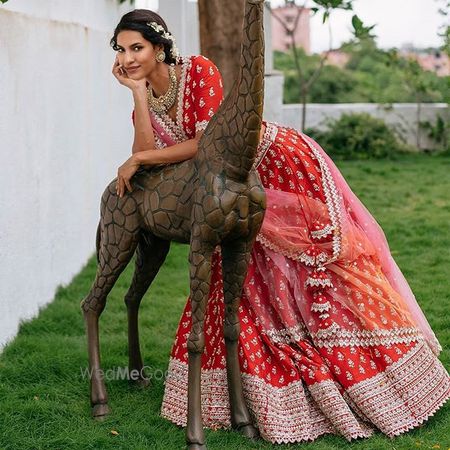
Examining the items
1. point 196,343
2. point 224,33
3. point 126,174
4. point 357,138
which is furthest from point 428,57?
point 196,343

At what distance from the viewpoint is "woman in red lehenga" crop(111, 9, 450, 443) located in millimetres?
4180

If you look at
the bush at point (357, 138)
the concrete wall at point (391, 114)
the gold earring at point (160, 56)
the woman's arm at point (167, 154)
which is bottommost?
the bush at point (357, 138)

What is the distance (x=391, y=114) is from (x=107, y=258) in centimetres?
1013

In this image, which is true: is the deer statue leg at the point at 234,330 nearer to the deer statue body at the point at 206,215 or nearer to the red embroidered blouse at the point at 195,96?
the deer statue body at the point at 206,215

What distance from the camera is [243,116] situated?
3.61 meters

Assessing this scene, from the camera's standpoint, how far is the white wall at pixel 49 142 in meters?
5.37

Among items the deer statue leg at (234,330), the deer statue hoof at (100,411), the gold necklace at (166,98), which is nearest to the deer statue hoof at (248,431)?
the deer statue leg at (234,330)

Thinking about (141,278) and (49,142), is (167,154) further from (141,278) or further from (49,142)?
(49,142)

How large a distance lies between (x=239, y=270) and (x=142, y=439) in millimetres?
838

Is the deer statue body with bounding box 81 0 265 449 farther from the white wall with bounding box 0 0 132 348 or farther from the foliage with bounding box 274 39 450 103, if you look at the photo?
the foliage with bounding box 274 39 450 103

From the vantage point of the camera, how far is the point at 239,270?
156 inches

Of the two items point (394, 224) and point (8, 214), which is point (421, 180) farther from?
point (8, 214)

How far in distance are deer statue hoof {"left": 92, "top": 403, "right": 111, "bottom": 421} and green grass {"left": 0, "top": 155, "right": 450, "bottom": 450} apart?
0.03m

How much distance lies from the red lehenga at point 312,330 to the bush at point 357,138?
9.10 metres
